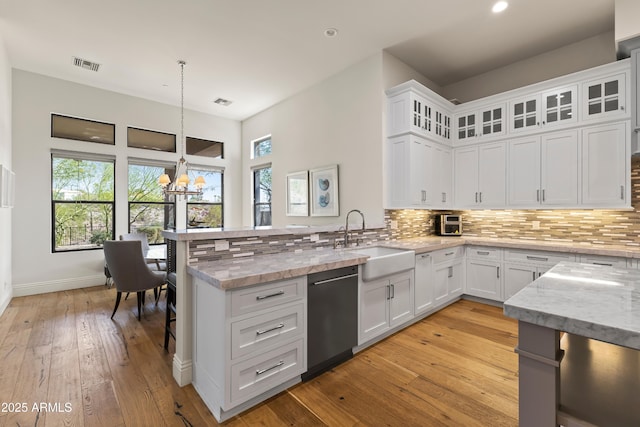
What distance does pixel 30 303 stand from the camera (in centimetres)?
412

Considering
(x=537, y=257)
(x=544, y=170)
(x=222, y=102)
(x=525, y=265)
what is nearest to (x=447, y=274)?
(x=525, y=265)

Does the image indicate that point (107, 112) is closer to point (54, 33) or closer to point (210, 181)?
point (54, 33)

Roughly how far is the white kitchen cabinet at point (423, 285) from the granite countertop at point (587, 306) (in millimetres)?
1905

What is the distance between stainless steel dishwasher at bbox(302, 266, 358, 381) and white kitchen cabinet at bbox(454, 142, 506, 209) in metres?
2.65

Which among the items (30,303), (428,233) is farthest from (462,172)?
(30,303)

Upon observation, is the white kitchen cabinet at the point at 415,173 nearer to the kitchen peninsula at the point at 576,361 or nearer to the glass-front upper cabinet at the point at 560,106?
the glass-front upper cabinet at the point at 560,106

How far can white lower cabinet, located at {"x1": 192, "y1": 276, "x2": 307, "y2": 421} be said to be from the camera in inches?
70.2

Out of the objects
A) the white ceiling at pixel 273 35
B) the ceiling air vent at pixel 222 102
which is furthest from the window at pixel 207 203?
the white ceiling at pixel 273 35

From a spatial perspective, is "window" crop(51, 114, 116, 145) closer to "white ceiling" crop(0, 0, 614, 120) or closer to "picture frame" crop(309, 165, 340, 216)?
"white ceiling" crop(0, 0, 614, 120)

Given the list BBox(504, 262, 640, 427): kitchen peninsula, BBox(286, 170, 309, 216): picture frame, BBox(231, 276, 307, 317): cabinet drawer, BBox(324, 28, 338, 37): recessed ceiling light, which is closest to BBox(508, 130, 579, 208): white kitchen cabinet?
BBox(324, 28, 338, 37): recessed ceiling light

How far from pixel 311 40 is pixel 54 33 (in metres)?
3.14

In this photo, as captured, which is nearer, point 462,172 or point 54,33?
point 54,33

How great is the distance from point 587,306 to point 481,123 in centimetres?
380

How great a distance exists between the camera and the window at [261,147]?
6.35 metres
